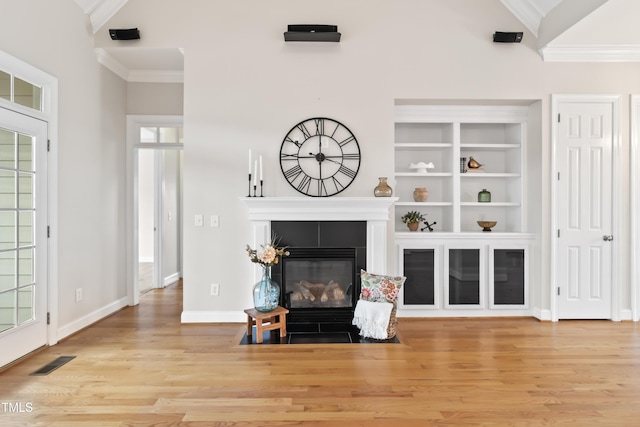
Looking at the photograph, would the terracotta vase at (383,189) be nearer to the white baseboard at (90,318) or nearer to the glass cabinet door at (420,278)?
the glass cabinet door at (420,278)

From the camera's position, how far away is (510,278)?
4.39m

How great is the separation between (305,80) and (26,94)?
244 cm

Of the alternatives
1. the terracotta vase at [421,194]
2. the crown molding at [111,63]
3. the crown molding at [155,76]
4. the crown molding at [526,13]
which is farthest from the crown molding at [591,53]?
the crown molding at [111,63]

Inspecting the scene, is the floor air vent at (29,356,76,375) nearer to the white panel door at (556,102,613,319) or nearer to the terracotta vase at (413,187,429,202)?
the terracotta vase at (413,187,429,202)

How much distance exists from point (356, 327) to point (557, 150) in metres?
2.79

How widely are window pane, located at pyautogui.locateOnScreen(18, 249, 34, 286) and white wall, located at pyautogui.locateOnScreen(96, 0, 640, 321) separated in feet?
4.32

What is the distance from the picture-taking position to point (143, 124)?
16.1ft

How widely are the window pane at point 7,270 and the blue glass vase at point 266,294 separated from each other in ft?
6.16

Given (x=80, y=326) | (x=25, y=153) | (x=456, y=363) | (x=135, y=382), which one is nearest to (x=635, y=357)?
(x=456, y=363)

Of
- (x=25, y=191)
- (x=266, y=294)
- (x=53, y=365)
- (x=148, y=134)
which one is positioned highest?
(x=148, y=134)

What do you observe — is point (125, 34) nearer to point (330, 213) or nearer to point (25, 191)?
point (25, 191)

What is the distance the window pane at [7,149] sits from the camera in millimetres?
2945

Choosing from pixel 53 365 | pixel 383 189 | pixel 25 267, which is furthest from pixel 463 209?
pixel 25 267

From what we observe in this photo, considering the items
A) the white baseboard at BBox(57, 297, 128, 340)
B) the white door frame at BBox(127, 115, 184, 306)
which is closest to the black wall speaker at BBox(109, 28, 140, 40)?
the white door frame at BBox(127, 115, 184, 306)
